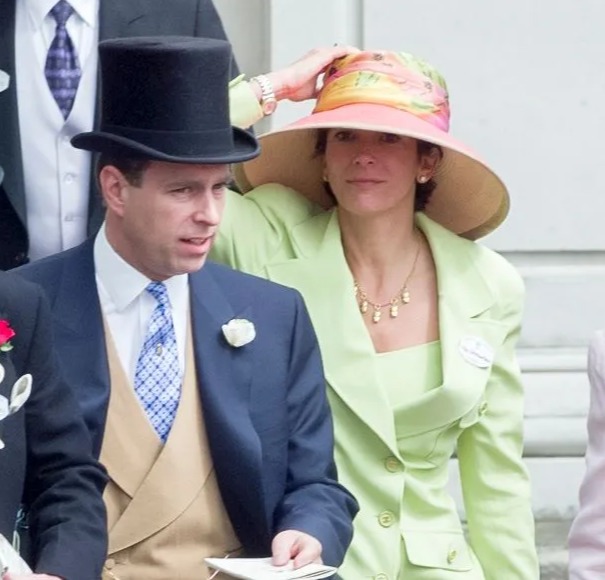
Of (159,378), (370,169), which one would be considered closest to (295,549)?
(159,378)

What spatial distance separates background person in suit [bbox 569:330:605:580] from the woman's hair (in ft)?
3.12

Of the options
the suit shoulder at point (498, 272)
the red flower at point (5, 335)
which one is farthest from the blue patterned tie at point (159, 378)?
the suit shoulder at point (498, 272)

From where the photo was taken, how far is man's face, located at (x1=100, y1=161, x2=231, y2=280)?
12.5ft

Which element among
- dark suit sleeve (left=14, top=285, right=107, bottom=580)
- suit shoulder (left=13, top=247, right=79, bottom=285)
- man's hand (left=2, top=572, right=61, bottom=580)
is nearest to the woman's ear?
suit shoulder (left=13, top=247, right=79, bottom=285)

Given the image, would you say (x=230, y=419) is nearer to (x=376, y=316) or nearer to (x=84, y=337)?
(x=84, y=337)

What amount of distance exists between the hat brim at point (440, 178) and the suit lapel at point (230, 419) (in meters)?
0.68

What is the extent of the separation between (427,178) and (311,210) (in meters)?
0.25

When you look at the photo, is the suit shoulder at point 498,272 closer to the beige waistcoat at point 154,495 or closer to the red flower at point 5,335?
the beige waistcoat at point 154,495

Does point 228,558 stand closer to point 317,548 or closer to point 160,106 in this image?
point 317,548

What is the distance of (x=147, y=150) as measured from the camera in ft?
12.3

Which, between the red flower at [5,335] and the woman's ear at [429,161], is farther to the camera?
the woman's ear at [429,161]

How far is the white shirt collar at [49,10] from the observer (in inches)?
170

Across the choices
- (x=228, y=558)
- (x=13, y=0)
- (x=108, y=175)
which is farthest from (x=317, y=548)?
(x=13, y=0)

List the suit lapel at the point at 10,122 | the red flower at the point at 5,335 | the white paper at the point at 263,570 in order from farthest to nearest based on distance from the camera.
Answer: the suit lapel at the point at 10,122, the white paper at the point at 263,570, the red flower at the point at 5,335
